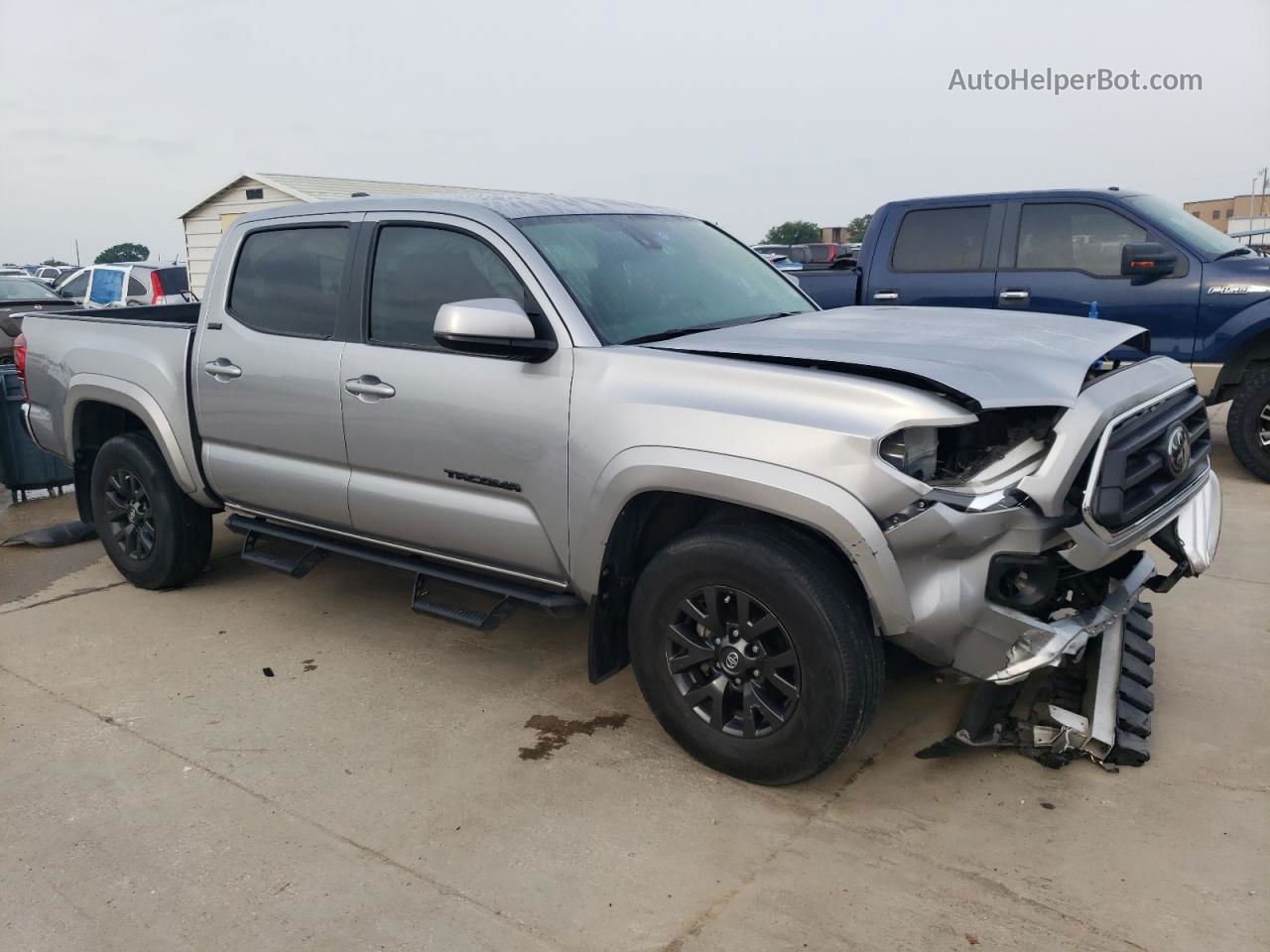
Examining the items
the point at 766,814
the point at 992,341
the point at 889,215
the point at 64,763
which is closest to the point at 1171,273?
the point at 889,215

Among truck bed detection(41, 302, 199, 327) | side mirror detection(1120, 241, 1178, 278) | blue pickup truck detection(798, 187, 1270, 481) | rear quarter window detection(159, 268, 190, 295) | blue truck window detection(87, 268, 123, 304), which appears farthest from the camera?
rear quarter window detection(159, 268, 190, 295)

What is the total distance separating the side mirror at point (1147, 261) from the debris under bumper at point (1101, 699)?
3.56 m

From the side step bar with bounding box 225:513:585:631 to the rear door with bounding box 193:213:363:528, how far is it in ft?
0.35

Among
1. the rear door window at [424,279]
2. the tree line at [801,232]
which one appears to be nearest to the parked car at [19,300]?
the rear door window at [424,279]

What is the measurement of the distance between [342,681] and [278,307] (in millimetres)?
1669

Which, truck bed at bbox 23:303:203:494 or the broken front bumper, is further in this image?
truck bed at bbox 23:303:203:494

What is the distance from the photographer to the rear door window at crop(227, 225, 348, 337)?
4.48 metres

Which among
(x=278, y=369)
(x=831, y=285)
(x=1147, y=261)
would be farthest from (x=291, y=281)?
(x=1147, y=261)

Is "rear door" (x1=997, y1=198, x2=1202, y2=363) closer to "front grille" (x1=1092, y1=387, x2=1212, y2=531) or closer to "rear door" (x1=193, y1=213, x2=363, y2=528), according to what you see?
"front grille" (x1=1092, y1=387, x2=1212, y2=531)

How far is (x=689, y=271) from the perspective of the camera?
4.29m

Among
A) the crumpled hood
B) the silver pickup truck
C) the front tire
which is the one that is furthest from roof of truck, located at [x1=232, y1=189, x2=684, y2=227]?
the front tire

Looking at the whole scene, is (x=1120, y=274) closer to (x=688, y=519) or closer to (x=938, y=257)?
(x=938, y=257)

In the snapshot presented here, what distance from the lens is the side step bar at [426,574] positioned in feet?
12.6

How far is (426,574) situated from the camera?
13.9 ft
